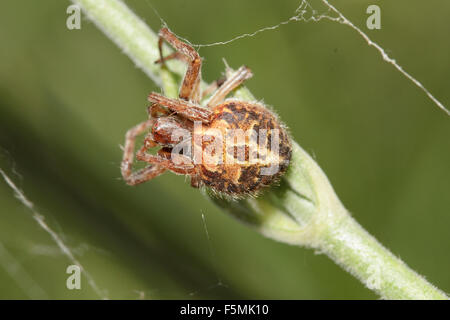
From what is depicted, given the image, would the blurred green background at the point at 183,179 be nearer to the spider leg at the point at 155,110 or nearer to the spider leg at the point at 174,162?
the spider leg at the point at 155,110

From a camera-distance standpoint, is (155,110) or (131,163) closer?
(155,110)

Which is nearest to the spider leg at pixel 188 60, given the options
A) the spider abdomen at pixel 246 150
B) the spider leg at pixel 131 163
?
the spider abdomen at pixel 246 150

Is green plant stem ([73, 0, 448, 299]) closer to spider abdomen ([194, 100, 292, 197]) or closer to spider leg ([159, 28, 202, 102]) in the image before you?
spider abdomen ([194, 100, 292, 197])

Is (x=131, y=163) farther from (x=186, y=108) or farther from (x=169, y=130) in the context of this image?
(x=186, y=108)

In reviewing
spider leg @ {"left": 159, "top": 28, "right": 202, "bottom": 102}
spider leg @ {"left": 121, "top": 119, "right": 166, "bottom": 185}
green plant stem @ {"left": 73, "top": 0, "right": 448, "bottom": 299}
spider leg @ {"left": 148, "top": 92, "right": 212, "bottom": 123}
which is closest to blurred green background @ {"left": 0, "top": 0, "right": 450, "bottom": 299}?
spider leg @ {"left": 121, "top": 119, "right": 166, "bottom": 185}

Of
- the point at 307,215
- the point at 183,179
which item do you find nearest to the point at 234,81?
the point at 307,215

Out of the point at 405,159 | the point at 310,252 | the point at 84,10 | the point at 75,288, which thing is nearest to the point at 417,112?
the point at 405,159
